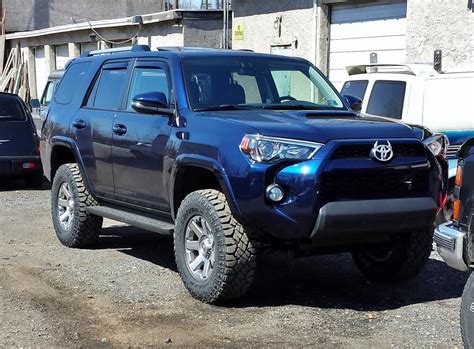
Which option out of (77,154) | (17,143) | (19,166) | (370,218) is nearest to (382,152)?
(370,218)

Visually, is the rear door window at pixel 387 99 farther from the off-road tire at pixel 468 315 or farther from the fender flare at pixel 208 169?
the off-road tire at pixel 468 315

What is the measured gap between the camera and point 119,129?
733 centimetres

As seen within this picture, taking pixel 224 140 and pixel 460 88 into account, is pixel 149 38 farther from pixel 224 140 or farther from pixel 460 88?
pixel 224 140

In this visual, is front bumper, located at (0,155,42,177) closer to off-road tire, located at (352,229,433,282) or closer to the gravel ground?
the gravel ground

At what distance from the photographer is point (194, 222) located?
20.8 ft

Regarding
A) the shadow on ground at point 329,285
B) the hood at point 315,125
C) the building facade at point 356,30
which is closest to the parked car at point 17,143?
the shadow on ground at point 329,285

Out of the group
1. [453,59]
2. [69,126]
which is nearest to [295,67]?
[69,126]

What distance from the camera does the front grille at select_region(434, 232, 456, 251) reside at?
188 inches

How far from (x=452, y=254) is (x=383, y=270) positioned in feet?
7.55

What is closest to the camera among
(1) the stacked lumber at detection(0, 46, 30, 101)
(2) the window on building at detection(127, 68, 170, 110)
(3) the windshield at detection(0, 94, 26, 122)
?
(2) the window on building at detection(127, 68, 170, 110)

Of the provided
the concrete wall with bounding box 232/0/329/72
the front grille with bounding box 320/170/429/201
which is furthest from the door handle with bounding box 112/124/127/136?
the concrete wall with bounding box 232/0/329/72

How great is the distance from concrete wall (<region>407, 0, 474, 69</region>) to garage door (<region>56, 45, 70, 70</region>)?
16.4m

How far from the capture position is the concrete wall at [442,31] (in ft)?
41.1

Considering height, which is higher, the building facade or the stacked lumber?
the building facade
